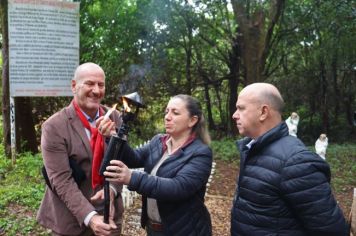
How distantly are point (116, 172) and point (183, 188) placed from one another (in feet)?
1.66

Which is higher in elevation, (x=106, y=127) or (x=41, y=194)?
(x=106, y=127)

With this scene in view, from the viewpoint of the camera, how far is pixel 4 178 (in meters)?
6.89

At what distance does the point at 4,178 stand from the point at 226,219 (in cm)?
378

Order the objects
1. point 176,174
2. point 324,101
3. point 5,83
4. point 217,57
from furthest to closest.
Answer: point 324,101
point 217,57
point 5,83
point 176,174

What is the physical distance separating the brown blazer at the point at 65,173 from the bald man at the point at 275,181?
0.97 m

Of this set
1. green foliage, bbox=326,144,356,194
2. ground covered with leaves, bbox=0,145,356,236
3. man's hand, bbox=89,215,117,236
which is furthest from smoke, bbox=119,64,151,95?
man's hand, bbox=89,215,117,236

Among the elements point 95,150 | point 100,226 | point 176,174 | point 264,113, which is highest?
point 264,113

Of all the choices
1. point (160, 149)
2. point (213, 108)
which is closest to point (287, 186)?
point (160, 149)

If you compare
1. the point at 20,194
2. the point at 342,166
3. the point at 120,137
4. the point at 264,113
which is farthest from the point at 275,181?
the point at 342,166

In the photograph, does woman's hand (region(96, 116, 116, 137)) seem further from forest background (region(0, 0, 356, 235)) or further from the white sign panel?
the white sign panel

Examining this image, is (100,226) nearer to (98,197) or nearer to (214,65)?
(98,197)

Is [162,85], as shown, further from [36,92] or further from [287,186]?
[287,186]

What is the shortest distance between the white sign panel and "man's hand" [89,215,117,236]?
525 centimetres

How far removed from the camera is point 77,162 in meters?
2.66
